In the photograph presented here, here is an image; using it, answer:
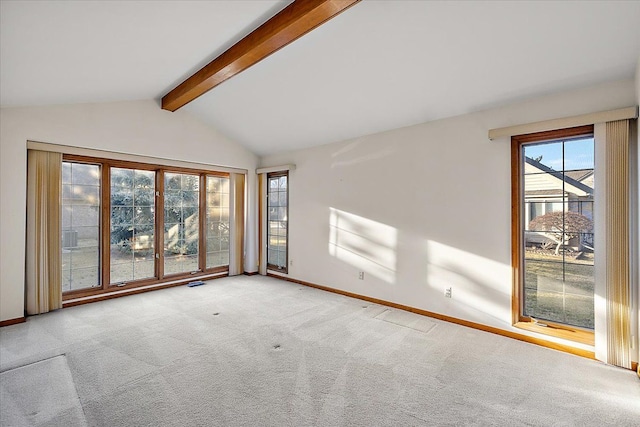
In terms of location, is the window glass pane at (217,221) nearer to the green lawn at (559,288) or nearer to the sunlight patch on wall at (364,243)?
the sunlight patch on wall at (364,243)

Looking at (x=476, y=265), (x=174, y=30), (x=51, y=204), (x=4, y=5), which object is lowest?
(x=476, y=265)

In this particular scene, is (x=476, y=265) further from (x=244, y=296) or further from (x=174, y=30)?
(x=174, y=30)

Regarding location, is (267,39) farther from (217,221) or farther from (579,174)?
(217,221)

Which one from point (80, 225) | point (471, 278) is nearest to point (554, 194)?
point (471, 278)

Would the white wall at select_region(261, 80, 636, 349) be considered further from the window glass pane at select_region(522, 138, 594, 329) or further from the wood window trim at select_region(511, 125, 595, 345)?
the window glass pane at select_region(522, 138, 594, 329)

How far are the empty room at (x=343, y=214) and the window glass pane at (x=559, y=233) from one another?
0.02 m

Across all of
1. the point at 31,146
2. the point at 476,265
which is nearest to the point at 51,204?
the point at 31,146

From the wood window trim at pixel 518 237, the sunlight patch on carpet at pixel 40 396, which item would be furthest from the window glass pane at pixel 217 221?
the wood window trim at pixel 518 237

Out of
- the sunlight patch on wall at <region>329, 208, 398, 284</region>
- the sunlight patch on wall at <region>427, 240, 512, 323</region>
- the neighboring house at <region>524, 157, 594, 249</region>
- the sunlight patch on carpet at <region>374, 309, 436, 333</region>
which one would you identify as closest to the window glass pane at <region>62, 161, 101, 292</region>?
the sunlight patch on wall at <region>329, 208, 398, 284</region>

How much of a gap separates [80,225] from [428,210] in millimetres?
4686

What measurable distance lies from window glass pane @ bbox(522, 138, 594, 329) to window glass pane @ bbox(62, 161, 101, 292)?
5.50m

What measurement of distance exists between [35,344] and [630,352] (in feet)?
17.5

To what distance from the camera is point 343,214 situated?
15.5 feet

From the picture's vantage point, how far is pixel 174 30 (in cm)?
264
